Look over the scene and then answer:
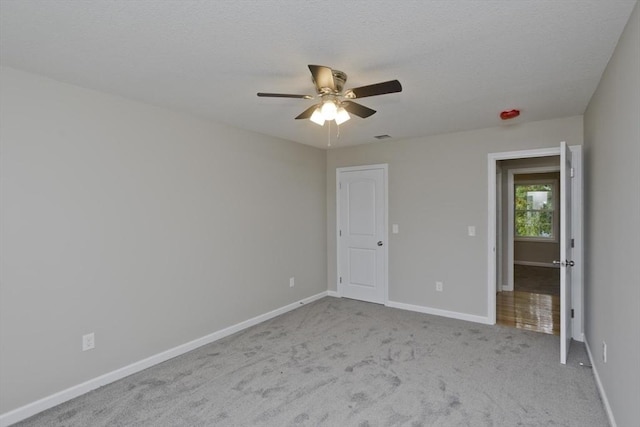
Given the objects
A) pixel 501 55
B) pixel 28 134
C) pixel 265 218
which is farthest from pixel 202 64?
pixel 265 218

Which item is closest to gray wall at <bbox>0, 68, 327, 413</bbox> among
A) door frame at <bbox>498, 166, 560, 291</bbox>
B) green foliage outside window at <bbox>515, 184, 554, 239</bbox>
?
door frame at <bbox>498, 166, 560, 291</bbox>

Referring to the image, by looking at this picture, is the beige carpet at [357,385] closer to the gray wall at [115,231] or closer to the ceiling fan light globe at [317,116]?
the gray wall at [115,231]

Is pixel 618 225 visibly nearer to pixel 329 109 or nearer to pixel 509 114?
pixel 509 114

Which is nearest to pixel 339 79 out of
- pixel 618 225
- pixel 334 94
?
pixel 334 94

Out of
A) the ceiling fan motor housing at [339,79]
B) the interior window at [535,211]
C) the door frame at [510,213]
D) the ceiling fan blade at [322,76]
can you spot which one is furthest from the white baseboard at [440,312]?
the interior window at [535,211]

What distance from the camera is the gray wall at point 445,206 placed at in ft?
13.5

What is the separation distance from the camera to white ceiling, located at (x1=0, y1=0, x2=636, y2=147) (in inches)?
66.8

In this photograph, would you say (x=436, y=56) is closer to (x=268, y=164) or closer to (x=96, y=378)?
(x=268, y=164)

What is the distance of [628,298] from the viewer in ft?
6.11

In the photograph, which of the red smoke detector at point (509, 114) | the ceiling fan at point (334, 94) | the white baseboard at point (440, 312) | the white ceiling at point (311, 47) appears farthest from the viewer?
the white baseboard at point (440, 312)

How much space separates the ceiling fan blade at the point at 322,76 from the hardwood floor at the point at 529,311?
3.65m

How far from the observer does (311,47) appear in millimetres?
2072

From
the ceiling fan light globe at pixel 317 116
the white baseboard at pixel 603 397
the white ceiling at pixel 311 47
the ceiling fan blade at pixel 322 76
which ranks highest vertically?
the white ceiling at pixel 311 47

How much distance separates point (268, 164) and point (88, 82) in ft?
7.11
